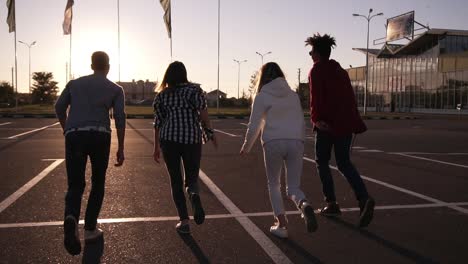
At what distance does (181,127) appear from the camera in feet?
14.9

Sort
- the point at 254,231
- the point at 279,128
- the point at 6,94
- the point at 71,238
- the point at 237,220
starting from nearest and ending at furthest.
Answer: the point at 71,238
the point at 279,128
the point at 254,231
the point at 237,220
the point at 6,94

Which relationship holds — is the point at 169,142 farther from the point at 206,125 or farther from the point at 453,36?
the point at 453,36

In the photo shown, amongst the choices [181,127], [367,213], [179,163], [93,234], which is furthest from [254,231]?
[93,234]

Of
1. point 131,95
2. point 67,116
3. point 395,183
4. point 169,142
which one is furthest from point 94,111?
point 131,95

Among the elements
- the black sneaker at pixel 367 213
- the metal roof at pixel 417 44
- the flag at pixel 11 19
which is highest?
the metal roof at pixel 417 44

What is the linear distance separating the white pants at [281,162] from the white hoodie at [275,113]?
0.22 ft

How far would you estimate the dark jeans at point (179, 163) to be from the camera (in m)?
4.58

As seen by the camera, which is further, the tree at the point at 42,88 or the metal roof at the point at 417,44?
the tree at the point at 42,88

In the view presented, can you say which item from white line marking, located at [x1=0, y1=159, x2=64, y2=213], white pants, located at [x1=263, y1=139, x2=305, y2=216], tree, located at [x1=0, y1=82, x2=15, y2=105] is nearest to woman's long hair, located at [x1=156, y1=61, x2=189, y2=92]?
white pants, located at [x1=263, y1=139, x2=305, y2=216]

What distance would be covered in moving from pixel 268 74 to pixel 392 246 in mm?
1922

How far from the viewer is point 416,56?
197ft

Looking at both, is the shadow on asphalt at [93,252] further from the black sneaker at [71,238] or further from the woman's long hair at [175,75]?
the woman's long hair at [175,75]

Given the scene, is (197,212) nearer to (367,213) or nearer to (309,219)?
(309,219)

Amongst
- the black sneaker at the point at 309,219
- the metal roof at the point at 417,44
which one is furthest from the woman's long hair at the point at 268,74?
the metal roof at the point at 417,44
